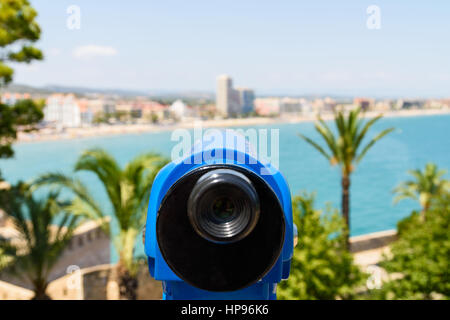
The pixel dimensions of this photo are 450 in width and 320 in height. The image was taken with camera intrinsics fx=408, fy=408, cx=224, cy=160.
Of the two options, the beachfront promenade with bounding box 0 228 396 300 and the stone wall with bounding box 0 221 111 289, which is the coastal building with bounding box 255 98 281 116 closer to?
the stone wall with bounding box 0 221 111 289

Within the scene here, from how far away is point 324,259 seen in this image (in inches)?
246

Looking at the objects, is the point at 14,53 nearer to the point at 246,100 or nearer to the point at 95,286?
the point at 95,286

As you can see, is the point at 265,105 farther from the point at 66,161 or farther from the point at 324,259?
the point at 324,259

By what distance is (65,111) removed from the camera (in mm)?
71500

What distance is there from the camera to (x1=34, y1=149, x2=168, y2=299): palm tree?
6523 mm

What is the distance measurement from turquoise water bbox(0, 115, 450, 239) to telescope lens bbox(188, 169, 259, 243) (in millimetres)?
20578

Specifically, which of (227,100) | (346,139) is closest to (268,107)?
(227,100)

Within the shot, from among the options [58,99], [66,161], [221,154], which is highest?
[58,99]

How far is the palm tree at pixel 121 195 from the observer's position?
6523 mm

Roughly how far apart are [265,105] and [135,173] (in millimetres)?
65716

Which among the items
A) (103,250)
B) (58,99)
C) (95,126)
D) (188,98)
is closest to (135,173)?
(103,250)

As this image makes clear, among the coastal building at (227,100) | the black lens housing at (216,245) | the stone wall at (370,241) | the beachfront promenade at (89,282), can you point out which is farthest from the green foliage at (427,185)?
the coastal building at (227,100)

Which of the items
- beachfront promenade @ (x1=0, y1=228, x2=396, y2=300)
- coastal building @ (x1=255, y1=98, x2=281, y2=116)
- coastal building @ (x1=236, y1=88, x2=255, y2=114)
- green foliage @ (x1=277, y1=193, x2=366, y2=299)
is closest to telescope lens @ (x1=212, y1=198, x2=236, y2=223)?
green foliage @ (x1=277, y1=193, x2=366, y2=299)

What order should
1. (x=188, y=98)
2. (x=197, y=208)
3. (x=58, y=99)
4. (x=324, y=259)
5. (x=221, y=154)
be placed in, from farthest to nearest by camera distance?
(x=188, y=98) < (x=58, y=99) < (x=324, y=259) < (x=221, y=154) < (x=197, y=208)
